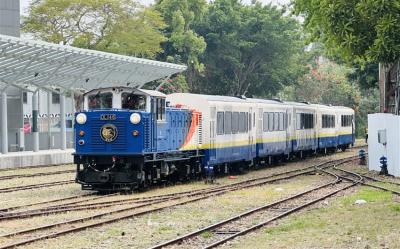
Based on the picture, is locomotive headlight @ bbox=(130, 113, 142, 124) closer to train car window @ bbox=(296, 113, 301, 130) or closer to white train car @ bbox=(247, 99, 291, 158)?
white train car @ bbox=(247, 99, 291, 158)

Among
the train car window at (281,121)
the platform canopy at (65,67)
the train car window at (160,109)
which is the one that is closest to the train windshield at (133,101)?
the train car window at (160,109)

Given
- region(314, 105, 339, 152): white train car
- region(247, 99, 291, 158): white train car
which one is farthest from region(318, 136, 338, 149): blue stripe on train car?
region(247, 99, 291, 158): white train car

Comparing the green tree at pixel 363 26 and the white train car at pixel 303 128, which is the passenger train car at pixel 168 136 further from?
the green tree at pixel 363 26

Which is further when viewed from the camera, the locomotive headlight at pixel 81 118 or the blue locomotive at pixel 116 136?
the locomotive headlight at pixel 81 118

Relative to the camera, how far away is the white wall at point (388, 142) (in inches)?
1126

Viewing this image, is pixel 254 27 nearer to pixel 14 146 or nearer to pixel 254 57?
pixel 254 57

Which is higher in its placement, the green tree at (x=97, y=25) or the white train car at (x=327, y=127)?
the green tree at (x=97, y=25)

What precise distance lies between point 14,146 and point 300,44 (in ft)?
119

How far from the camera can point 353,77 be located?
154 feet

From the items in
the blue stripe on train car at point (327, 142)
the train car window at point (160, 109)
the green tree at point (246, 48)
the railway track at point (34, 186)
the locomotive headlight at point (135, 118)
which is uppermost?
the green tree at point (246, 48)

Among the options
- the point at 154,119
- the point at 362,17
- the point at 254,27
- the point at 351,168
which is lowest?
the point at 351,168

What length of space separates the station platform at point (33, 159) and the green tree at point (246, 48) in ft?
100

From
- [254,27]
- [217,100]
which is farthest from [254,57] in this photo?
[217,100]

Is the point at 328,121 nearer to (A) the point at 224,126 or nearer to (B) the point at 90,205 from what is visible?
(A) the point at 224,126
